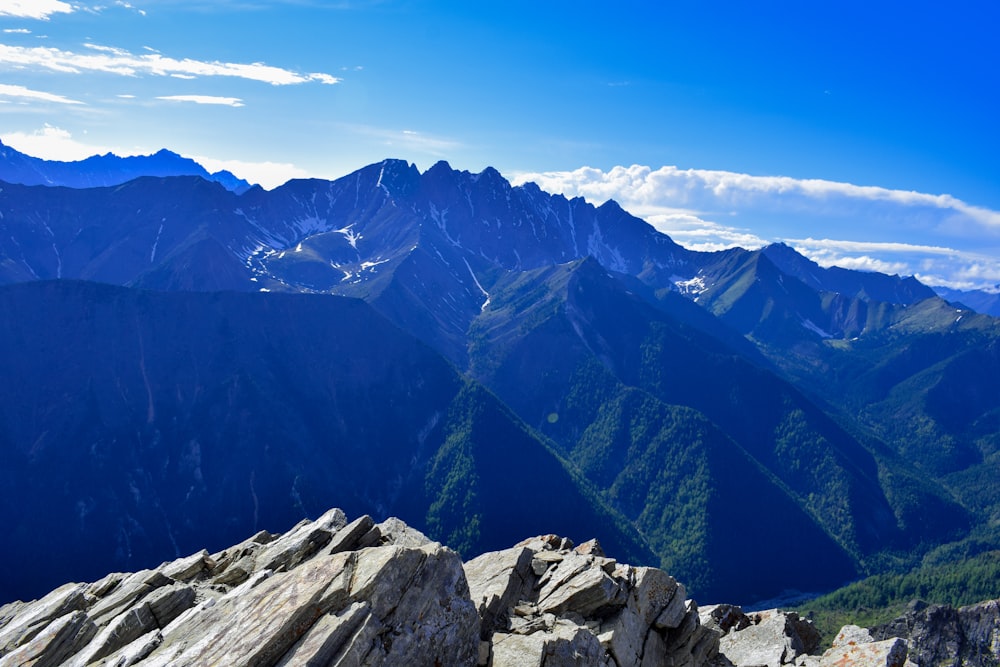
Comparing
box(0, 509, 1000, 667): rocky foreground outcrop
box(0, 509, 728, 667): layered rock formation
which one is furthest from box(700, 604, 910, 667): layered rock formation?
box(0, 509, 728, 667): layered rock formation

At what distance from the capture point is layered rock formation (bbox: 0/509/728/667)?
34.1 meters

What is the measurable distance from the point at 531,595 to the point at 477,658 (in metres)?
10.4

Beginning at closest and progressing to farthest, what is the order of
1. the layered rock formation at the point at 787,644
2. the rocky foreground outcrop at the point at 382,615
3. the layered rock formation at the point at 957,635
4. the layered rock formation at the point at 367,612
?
the layered rock formation at the point at 367,612
the rocky foreground outcrop at the point at 382,615
the layered rock formation at the point at 787,644
the layered rock formation at the point at 957,635

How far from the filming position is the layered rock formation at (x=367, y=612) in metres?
34.1

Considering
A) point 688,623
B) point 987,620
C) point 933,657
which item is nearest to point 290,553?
point 688,623

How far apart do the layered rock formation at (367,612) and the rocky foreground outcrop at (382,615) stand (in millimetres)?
93

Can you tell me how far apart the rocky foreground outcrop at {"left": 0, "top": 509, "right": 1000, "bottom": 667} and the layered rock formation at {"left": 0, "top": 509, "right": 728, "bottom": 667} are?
0.09 metres

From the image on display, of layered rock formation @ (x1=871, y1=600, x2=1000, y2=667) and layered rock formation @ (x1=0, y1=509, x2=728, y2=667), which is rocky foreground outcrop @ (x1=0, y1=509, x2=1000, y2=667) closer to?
layered rock formation @ (x1=0, y1=509, x2=728, y2=667)

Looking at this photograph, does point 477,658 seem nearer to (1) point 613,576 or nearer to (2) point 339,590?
(2) point 339,590

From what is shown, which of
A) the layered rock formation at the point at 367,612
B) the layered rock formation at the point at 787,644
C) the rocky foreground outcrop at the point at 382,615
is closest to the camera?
the layered rock formation at the point at 367,612

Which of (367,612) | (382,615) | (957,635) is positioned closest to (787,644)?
(382,615)

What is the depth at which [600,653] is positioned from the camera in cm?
3962

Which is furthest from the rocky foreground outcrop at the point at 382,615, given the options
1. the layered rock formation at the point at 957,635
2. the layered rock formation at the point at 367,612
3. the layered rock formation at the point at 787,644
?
the layered rock formation at the point at 957,635

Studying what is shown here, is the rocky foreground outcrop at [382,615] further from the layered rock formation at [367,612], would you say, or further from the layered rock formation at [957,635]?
the layered rock formation at [957,635]
